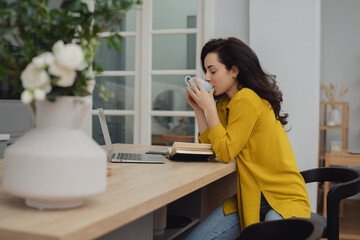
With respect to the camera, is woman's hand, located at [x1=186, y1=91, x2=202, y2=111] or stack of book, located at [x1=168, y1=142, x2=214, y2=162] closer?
stack of book, located at [x1=168, y1=142, x2=214, y2=162]

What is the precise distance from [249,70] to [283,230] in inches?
45.7

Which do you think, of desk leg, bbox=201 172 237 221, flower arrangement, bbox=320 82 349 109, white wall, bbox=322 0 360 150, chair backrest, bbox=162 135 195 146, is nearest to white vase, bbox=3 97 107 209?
desk leg, bbox=201 172 237 221

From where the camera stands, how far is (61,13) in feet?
3.23

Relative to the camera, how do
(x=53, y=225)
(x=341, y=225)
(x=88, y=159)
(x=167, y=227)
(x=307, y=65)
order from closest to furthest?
(x=53, y=225)
(x=88, y=159)
(x=167, y=227)
(x=307, y=65)
(x=341, y=225)

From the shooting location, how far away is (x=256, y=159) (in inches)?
78.9

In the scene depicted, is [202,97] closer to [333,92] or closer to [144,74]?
[144,74]

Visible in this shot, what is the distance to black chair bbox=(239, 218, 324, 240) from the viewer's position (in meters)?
1.12

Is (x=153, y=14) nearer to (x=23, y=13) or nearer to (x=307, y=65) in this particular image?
(x=307, y=65)

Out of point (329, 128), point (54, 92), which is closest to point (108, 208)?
point (54, 92)

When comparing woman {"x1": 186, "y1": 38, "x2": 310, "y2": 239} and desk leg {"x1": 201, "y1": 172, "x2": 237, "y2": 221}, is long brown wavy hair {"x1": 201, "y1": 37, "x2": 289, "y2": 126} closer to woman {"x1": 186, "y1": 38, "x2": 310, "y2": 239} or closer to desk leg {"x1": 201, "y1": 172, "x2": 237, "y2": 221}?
woman {"x1": 186, "y1": 38, "x2": 310, "y2": 239}

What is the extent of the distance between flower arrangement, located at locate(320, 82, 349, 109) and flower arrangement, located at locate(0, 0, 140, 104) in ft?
14.3

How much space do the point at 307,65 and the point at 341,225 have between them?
178cm

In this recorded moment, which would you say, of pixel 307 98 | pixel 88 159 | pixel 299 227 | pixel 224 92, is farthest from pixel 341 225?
pixel 88 159

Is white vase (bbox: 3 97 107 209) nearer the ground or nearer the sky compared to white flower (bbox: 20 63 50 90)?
nearer the ground
